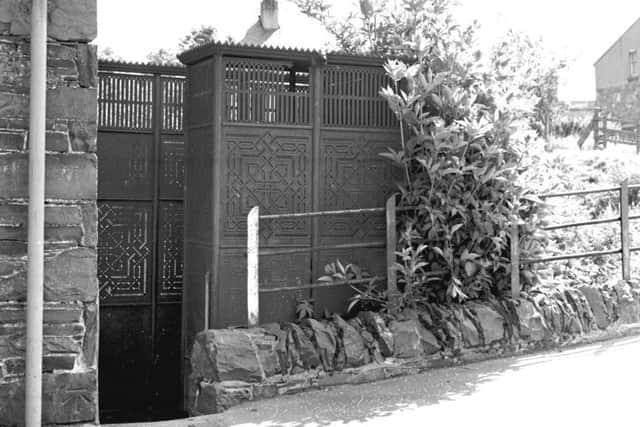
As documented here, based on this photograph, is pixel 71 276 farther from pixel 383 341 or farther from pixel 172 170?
pixel 172 170

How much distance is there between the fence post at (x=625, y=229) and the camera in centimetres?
835

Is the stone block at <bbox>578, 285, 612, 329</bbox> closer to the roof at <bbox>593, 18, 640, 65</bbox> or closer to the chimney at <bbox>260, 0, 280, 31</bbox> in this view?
the chimney at <bbox>260, 0, 280, 31</bbox>

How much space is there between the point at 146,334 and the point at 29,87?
3863 mm

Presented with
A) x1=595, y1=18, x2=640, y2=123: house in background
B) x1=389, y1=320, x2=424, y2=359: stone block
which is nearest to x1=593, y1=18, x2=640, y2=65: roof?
x1=595, y1=18, x2=640, y2=123: house in background

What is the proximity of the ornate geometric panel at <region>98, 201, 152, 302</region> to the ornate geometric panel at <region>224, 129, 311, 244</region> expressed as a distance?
5.02 feet

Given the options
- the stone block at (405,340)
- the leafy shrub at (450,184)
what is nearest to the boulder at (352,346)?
the stone block at (405,340)

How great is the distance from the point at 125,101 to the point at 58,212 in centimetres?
332

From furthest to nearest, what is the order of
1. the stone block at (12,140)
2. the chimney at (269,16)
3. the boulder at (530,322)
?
1. the chimney at (269,16)
2. the boulder at (530,322)
3. the stone block at (12,140)

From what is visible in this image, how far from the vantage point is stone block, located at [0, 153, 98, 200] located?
4.96m

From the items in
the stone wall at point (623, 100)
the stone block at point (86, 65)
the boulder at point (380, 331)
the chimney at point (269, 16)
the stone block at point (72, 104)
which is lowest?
the boulder at point (380, 331)

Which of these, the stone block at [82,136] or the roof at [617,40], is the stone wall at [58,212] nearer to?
the stone block at [82,136]

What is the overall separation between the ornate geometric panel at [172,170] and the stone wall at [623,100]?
33.7m

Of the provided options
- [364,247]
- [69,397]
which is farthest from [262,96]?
[69,397]

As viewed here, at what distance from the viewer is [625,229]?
8.43 metres
